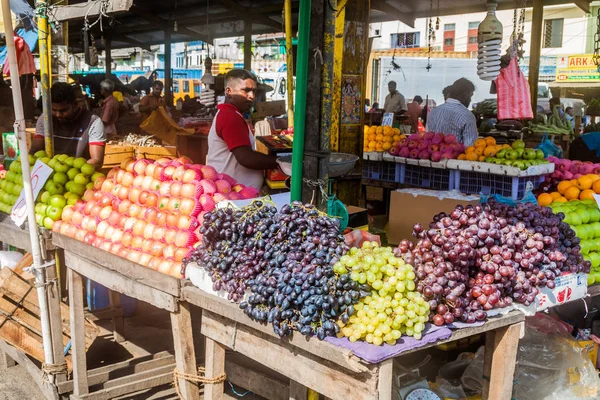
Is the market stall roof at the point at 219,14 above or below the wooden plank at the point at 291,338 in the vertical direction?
above

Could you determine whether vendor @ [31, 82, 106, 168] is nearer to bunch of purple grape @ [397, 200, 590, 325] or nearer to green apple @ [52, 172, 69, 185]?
green apple @ [52, 172, 69, 185]

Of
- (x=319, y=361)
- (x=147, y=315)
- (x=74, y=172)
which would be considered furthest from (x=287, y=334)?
(x=147, y=315)

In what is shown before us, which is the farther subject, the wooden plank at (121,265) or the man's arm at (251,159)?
the man's arm at (251,159)

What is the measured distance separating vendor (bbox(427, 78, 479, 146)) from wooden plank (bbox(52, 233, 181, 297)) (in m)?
4.34

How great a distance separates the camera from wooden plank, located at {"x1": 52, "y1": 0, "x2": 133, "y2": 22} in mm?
3887

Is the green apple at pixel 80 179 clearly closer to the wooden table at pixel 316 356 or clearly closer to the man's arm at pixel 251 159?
the man's arm at pixel 251 159

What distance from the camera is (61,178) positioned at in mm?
4387

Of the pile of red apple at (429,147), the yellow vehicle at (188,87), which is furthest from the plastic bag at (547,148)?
the yellow vehicle at (188,87)

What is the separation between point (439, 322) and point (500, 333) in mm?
506

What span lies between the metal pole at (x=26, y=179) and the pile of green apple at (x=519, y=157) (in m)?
3.78

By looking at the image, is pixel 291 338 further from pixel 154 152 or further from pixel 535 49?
pixel 535 49

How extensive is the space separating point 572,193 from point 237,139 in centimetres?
254

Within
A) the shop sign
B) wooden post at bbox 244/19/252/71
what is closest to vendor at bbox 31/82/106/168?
wooden post at bbox 244/19/252/71

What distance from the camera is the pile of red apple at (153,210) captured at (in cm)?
327
